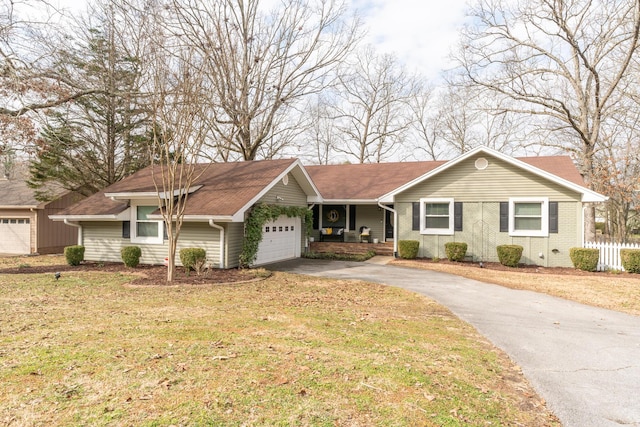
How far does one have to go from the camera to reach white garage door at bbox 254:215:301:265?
591 inches

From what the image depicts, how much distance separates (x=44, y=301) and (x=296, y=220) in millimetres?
10545

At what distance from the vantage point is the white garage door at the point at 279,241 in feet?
49.3

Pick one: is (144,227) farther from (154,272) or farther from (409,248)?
(409,248)

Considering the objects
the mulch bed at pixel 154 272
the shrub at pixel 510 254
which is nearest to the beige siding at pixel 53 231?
the mulch bed at pixel 154 272

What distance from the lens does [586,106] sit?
22062 mm

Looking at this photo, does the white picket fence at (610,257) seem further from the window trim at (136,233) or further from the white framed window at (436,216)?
the window trim at (136,233)

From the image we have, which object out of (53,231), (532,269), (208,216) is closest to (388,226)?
(532,269)

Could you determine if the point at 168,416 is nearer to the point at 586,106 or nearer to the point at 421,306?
the point at 421,306

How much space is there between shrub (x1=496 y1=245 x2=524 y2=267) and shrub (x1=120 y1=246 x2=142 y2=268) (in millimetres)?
13624

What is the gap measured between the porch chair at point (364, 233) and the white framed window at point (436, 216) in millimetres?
3758

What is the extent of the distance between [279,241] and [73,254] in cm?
782

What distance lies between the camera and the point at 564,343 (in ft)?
19.6

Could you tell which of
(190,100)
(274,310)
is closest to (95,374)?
(274,310)

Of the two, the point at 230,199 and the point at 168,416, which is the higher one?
the point at 230,199
